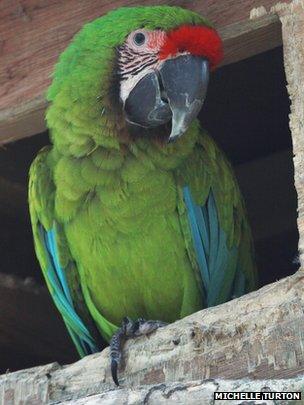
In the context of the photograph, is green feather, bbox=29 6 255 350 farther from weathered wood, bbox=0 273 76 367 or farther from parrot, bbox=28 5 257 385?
weathered wood, bbox=0 273 76 367

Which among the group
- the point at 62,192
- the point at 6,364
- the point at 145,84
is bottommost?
the point at 6,364

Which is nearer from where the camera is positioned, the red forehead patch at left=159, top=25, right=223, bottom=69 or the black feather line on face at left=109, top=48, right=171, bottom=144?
the red forehead patch at left=159, top=25, right=223, bottom=69

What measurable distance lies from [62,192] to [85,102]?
0.88ft

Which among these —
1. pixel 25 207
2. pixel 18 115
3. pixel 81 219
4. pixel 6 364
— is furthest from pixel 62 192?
pixel 6 364

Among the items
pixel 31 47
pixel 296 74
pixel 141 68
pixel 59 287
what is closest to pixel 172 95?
pixel 141 68

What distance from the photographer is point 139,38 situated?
9.59 feet

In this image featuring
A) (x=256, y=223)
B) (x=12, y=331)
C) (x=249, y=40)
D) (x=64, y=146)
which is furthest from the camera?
(x=256, y=223)

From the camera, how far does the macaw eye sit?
290 centimetres

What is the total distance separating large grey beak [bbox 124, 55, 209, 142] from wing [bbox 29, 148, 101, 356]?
365mm

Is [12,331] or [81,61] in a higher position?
[81,61]

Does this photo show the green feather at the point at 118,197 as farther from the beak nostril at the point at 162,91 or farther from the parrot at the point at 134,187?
the beak nostril at the point at 162,91

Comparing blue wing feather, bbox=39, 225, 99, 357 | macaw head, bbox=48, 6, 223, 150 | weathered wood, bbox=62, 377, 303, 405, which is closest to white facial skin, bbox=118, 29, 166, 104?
macaw head, bbox=48, 6, 223, 150

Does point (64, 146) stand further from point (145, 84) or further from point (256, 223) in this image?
point (256, 223)

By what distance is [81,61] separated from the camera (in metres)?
3.01
